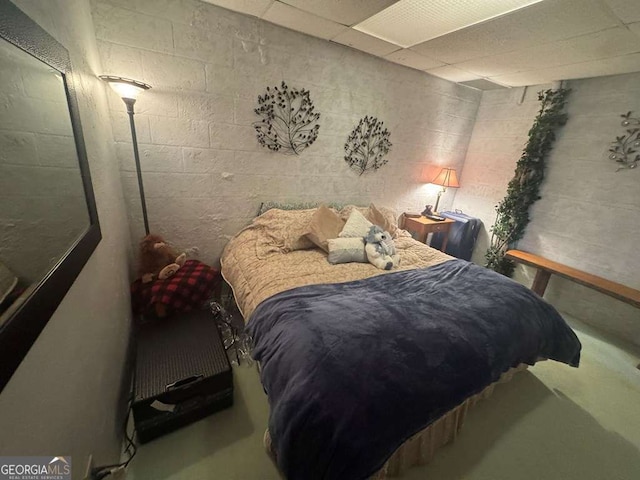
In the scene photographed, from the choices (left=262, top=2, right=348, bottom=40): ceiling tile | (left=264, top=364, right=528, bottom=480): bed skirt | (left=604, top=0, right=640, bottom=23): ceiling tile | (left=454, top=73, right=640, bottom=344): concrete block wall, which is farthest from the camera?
(left=454, top=73, right=640, bottom=344): concrete block wall

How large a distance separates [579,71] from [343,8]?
7.73ft

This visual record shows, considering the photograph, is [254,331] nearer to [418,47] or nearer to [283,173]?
[283,173]

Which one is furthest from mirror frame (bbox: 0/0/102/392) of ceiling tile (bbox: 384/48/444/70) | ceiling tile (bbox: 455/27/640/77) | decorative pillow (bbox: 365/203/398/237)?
ceiling tile (bbox: 455/27/640/77)

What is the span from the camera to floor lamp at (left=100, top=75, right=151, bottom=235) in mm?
1552

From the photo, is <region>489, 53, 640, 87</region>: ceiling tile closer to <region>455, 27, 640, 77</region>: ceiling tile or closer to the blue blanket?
<region>455, 27, 640, 77</region>: ceiling tile

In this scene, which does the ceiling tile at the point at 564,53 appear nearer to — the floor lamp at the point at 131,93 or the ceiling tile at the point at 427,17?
the ceiling tile at the point at 427,17

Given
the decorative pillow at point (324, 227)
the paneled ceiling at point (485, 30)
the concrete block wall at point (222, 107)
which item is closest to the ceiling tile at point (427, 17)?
the paneled ceiling at point (485, 30)

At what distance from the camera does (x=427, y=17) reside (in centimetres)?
186

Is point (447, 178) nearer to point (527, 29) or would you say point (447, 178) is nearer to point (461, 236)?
point (461, 236)

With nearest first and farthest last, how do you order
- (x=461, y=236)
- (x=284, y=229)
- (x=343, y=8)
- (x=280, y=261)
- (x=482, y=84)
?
(x=343, y=8)
(x=280, y=261)
(x=284, y=229)
(x=482, y=84)
(x=461, y=236)

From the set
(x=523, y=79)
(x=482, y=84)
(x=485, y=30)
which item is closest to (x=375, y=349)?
(x=485, y=30)

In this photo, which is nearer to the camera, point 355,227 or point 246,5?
point 246,5

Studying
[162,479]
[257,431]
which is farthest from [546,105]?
[162,479]

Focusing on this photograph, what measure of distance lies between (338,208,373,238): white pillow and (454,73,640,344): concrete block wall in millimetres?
2157
